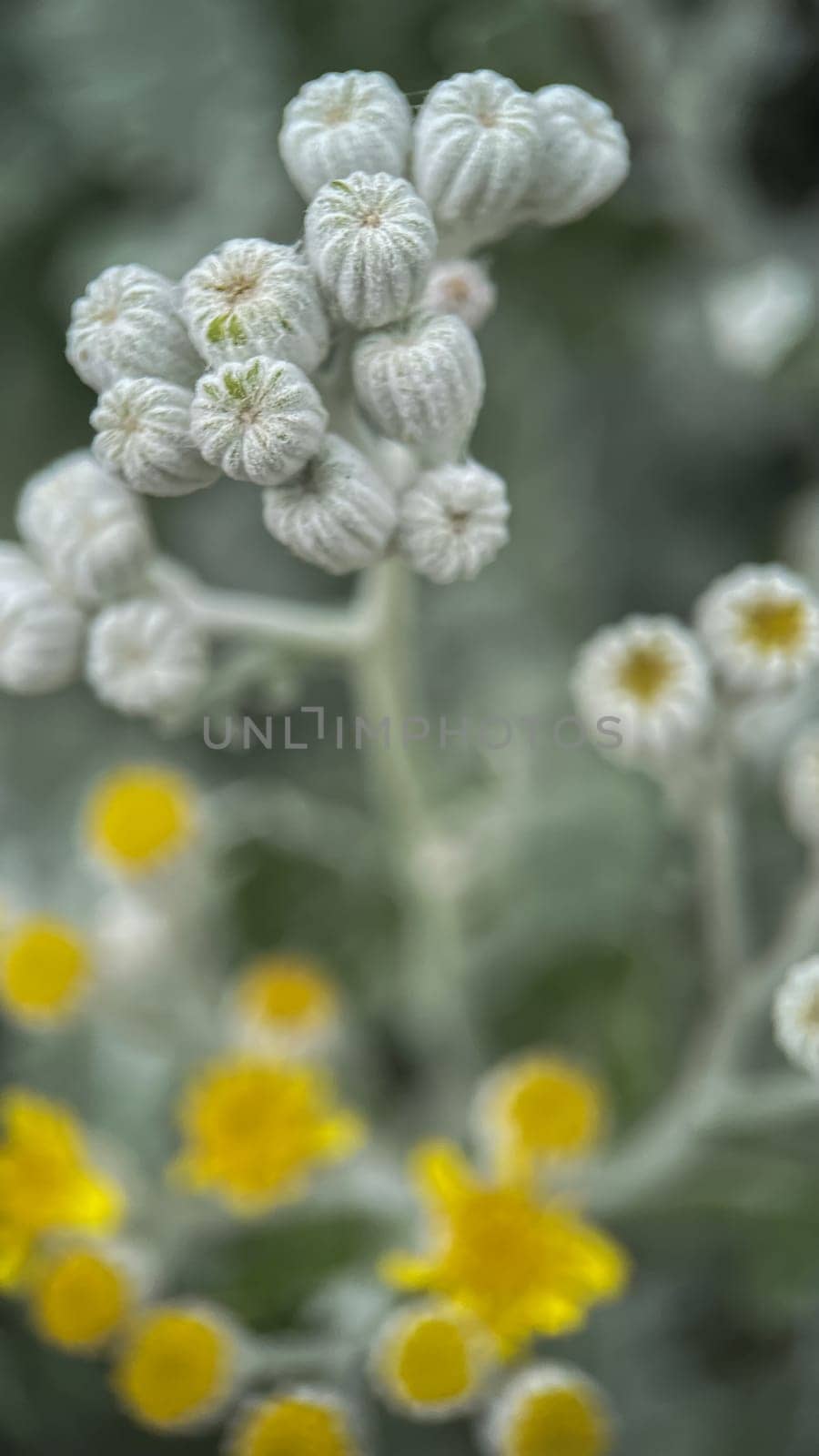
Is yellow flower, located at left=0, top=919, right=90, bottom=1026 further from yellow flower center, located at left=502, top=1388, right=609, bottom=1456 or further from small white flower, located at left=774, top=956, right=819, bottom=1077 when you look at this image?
small white flower, located at left=774, top=956, right=819, bottom=1077

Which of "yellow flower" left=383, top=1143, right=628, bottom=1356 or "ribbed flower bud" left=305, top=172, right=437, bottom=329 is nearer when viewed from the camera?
"ribbed flower bud" left=305, top=172, right=437, bottom=329

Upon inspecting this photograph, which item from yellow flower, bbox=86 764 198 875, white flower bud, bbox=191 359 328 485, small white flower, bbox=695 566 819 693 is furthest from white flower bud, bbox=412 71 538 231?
yellow flower, bbox=86 764 198 875

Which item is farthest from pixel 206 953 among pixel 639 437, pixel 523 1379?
pixel 639 437

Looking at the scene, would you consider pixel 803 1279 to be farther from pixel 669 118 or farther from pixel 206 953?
pixel 669 118

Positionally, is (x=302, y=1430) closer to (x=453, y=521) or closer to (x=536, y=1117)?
(x=536, y=1117)

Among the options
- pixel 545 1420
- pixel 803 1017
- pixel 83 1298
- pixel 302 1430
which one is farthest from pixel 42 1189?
pixel 803 1017

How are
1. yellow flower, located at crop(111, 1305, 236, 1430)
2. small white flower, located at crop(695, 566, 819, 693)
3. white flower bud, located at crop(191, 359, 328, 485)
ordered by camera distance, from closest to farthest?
1. white flower bud, located at crop(191, 359, 328, 485)
2. small white flower, located at crop(695, 566, 819, 693)
3. yellow flower, located at crop(111, 1305, 236, 1430)

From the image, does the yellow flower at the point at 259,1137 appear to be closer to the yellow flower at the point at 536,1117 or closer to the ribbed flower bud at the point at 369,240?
the yellow flower at the point at 536,1117

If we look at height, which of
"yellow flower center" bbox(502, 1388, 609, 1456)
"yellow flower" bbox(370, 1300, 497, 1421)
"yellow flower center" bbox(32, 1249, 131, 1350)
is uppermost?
"yellow flower center" bbox(32, 1249, 131, 1350)
